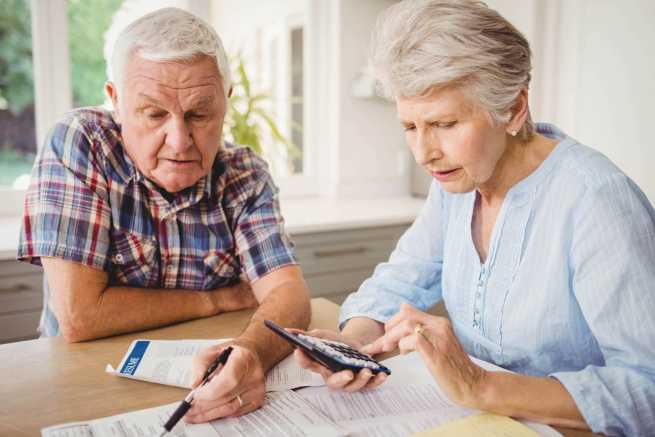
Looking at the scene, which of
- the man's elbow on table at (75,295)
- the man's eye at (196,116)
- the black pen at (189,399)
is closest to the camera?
the black pen at (189,399)

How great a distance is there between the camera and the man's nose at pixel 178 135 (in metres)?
1.37

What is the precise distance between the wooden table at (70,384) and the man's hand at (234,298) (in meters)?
0.11

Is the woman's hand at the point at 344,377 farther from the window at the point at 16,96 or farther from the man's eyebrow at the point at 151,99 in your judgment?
the window at the point at 16,96

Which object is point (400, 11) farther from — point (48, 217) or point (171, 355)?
point (48, 217)

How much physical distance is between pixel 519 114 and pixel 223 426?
2.55 ft

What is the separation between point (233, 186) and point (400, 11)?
705 mm

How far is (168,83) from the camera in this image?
4.38 feet

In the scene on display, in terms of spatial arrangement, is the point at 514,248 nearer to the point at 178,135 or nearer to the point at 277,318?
the point at 277,318

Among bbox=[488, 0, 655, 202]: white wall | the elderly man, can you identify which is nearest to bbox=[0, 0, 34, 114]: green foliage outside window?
the elderly man

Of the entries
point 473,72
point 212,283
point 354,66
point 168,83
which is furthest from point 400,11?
point 354,66

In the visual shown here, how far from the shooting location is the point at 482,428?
0.91m

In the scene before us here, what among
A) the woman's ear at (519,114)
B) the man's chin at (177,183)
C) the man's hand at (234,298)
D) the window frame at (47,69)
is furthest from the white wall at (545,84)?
the man's chin at (177,183)

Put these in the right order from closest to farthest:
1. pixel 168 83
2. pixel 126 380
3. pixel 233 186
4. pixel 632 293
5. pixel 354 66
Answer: pixel 632 293 < pixel 126 380 < pixel 168 83 < pixel 233 186 < pixel 354 66

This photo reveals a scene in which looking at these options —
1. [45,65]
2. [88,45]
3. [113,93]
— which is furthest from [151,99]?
[88,45]
